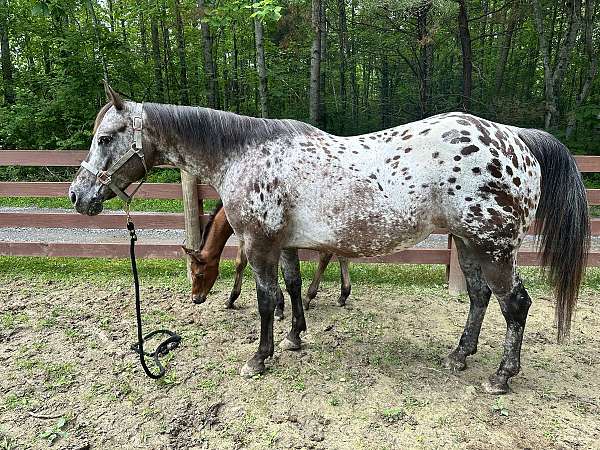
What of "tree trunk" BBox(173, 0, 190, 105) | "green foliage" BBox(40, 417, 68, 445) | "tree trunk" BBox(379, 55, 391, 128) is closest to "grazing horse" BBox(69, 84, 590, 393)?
"green foliage" BBox(40, 417, 68, 445)

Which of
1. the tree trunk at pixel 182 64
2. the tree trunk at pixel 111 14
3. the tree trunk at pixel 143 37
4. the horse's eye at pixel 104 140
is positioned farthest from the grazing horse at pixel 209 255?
the tree trunk at pixel 111 14

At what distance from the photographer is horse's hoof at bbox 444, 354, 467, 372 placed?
3.05 meters

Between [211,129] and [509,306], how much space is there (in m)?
2.26

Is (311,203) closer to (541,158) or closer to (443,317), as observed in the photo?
(541,158)

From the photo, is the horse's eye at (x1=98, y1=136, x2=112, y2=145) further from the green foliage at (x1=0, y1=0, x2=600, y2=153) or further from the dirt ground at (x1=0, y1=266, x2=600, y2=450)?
the green foliage at (x1=0, y1=0, x2=600, y2=153)

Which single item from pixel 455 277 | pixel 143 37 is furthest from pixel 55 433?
pixel 143 37

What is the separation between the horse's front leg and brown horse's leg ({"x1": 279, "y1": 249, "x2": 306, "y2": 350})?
1.04 feet

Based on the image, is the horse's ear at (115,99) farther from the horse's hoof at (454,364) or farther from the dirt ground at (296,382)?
the horse's hoof at (454,364)

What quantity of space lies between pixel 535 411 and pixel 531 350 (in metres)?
0.86

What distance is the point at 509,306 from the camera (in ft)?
8.68

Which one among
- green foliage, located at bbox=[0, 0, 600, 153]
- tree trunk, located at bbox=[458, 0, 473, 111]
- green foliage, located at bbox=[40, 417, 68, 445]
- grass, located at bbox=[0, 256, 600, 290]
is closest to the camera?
green foliage, located at bbox=[40, 417, 68, 445]

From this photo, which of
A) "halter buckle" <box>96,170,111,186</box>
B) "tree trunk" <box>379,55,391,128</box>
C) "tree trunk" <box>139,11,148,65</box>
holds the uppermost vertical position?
"tree trunk" <box>139,11,148,65</box>

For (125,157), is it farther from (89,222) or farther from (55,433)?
(89,222)

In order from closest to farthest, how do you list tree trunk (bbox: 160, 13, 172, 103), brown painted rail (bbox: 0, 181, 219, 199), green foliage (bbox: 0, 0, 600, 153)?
brown painted rail (bbox: 0, 181, 219, 199)
green foliage (bbox: 0, 0, 600, 153)
tree trunk (bbox: 160, 13, 172, 103)
